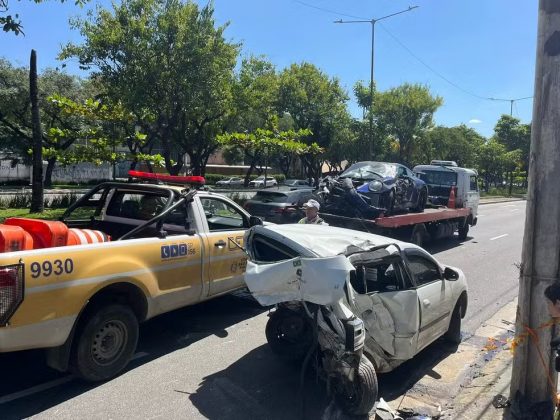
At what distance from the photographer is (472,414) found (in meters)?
4.12

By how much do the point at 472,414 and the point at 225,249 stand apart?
10.6 feet

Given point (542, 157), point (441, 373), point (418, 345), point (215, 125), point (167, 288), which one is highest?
point (215, 125)

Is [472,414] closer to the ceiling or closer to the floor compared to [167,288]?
closer to the floor

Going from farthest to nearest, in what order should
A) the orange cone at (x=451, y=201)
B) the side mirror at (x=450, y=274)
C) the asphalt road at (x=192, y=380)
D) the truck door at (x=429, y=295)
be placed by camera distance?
the orange cone at (x=451, y=201)
the side mirror at (x=450, y=274)
the truck door at (x=429, y=295)
the asphalt road at (x=192, y=380)

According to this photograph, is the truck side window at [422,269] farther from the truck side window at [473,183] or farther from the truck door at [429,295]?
the truck side window at [473,183]

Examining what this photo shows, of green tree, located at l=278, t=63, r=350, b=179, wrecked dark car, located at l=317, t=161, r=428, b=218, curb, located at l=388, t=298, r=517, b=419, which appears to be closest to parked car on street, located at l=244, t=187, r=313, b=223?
wrecked dark car, located at l=317, t=161, r=428, b=218

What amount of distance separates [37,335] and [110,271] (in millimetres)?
800

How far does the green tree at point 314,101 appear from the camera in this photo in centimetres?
3406

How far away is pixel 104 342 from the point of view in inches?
Result: 177

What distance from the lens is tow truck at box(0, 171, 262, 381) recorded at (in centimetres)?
381

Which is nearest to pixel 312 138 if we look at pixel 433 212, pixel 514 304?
pixel 433 212

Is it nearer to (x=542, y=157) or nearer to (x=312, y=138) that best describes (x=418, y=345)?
(x=542, y=157)

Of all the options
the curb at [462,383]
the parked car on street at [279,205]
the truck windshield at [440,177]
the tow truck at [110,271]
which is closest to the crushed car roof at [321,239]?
the tow truck at [110,271]

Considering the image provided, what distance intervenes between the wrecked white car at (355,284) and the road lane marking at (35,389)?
6.53 ft
